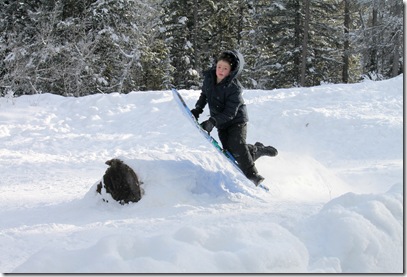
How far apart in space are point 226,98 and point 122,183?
67.3 inches

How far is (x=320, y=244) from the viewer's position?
10.1 feet

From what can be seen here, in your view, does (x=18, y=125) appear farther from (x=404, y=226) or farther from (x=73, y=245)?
(x=404, y=226)

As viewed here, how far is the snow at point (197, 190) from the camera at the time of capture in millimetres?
2795

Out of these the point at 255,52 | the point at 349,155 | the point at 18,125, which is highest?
the point at 18,125

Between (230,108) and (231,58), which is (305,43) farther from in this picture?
(230,108)

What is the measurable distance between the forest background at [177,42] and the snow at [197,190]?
8.30 metres

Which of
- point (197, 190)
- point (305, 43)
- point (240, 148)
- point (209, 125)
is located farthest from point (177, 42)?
point (197, 190)

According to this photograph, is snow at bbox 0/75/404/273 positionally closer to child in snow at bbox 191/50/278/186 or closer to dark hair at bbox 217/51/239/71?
child in snow at bbox 191/50/278/186

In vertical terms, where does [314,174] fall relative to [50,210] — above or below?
below

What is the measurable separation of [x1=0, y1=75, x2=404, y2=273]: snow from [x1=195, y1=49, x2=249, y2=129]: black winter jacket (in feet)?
2.07

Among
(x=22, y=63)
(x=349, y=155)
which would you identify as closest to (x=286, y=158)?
(x=349, y=155)

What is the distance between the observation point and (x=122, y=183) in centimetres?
497

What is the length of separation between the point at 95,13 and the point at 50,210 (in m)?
16.8

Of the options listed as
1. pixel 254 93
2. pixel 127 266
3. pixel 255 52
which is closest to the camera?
pixel 127 266
